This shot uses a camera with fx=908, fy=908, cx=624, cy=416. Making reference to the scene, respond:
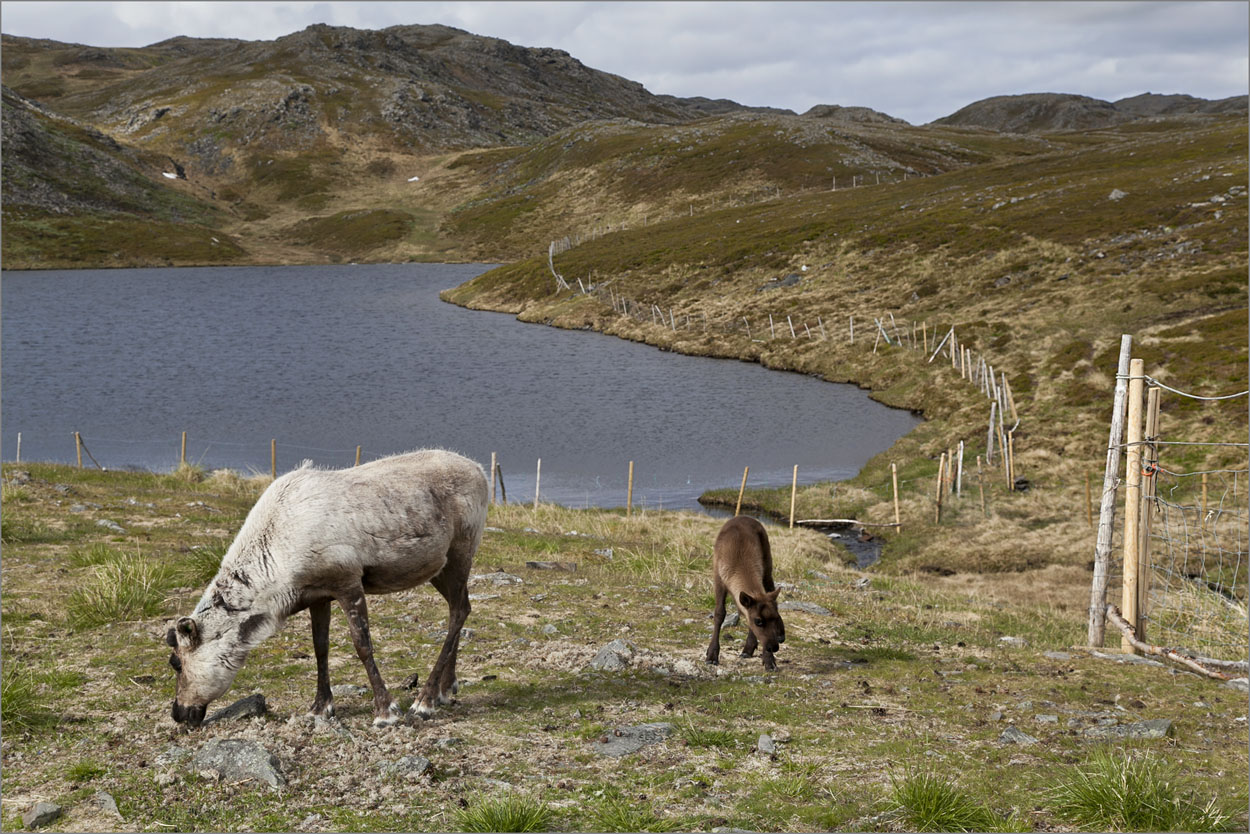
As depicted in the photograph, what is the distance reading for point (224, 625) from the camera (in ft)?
32.2

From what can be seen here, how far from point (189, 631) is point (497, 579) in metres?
8.48

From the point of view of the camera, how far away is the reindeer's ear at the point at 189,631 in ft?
31.7

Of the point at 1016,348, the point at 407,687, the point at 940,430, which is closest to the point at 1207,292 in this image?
the point at 1016,348

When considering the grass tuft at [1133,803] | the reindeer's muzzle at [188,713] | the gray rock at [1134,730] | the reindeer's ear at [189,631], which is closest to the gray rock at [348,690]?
the reindeer's muzzle at [188,713]

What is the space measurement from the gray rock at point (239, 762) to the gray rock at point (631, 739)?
3.23m

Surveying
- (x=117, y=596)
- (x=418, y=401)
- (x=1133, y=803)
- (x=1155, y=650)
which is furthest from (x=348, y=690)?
(x=418, y=401)

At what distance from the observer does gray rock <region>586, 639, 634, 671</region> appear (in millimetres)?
12570

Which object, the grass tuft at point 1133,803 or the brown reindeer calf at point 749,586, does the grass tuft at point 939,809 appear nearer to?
the grass tuft at point 1133,803

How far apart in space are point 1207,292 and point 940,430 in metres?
28.2

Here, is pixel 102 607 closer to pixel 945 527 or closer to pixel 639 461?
pixel 945 527

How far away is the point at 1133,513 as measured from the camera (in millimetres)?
15914

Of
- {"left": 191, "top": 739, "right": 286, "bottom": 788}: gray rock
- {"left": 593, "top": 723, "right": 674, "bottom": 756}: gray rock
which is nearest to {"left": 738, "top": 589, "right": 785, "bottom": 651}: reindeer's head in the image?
{"left": 593, "top": 723, "right": 674, "bottom": 756}: gray rock

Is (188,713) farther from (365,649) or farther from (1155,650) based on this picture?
(1155,650)

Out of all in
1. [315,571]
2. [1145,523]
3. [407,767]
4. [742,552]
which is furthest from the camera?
[1145,523]
